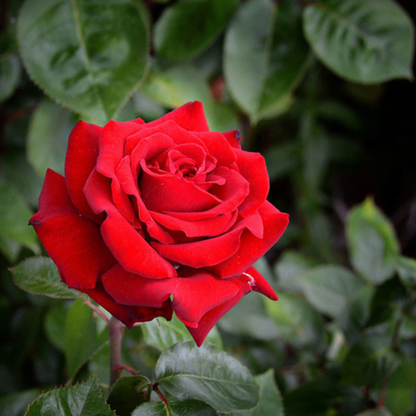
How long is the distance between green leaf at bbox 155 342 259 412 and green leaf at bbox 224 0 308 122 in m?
0.45

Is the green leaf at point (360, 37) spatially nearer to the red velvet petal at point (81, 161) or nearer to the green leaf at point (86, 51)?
the green leaf at point (86, 51)

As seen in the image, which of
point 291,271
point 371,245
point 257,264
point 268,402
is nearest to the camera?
point 268,402

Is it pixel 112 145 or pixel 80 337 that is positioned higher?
pixel 112 145

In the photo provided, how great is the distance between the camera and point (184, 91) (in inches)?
30.5

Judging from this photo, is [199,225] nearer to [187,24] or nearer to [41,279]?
[41,279]

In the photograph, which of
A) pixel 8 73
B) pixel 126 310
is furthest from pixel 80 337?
pixel 8 73

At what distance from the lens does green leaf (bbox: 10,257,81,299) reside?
373mm

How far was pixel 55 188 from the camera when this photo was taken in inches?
12.0

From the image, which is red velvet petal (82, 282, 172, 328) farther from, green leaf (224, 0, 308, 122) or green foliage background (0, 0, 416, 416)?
green leaf (224, 0, 308, 122)

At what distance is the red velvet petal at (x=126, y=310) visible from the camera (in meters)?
0.27

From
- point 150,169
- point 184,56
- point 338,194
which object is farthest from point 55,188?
point 338,194

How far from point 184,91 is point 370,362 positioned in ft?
1.76

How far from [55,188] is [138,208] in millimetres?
72

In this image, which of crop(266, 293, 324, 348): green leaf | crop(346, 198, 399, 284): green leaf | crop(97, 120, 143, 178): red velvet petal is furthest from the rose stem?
crop(346, 198, 399, 284): green leaf
